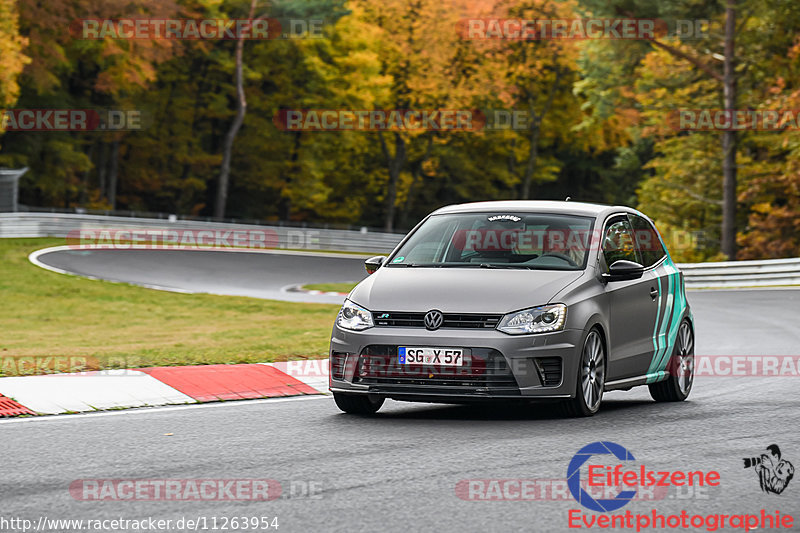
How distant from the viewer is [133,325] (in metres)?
23.1

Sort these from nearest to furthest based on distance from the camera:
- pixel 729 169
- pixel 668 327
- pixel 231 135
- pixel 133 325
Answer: pixel 668 327 → pixel 133 325 → pixel 729 169 → pixel 231 135

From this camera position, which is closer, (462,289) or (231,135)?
(462,289)

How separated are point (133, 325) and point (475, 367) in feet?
49.0

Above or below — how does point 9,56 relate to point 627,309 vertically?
above

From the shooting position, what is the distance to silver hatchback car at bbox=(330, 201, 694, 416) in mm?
9289

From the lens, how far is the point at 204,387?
1140 cm

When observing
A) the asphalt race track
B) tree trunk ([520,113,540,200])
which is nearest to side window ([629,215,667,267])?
the asphalt race track

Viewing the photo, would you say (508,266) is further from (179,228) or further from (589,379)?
(179,228)

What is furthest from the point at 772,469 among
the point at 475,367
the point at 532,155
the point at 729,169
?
the point at 532,155

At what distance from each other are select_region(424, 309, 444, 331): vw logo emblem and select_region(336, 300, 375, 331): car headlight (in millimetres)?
474

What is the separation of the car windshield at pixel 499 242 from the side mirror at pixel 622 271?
241mm

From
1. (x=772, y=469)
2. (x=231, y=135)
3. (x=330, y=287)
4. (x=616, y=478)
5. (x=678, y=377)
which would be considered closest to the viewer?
(x=616, y=478)

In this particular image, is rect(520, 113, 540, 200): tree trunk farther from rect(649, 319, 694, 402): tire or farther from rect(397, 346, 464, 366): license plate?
rect(397, 346, 464, 366): license plate

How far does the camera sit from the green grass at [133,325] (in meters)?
13.9
